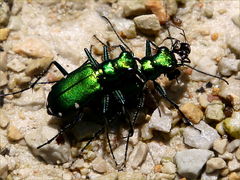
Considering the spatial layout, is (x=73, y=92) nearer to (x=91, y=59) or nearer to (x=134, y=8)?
(x=91, y=59)

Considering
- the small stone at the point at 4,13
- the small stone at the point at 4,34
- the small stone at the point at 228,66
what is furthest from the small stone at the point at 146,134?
the small stone at the point at 4,13

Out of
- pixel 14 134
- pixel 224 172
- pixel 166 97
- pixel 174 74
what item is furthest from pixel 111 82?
pixel 224 172

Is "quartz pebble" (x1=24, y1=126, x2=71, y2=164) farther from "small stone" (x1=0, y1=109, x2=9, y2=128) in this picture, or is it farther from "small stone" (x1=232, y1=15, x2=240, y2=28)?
"small stone" (x1=232, y1=15, x2=240, y2=28)

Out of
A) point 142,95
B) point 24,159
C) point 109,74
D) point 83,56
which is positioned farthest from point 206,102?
point 24,159

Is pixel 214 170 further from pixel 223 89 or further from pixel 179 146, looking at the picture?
pixel 223 89

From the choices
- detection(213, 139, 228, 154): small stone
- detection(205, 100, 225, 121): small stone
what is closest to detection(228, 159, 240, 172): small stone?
detection(213, 139, 228, 154): small stone

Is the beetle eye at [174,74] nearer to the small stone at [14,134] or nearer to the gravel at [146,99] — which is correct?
the gravel at [146,99]
